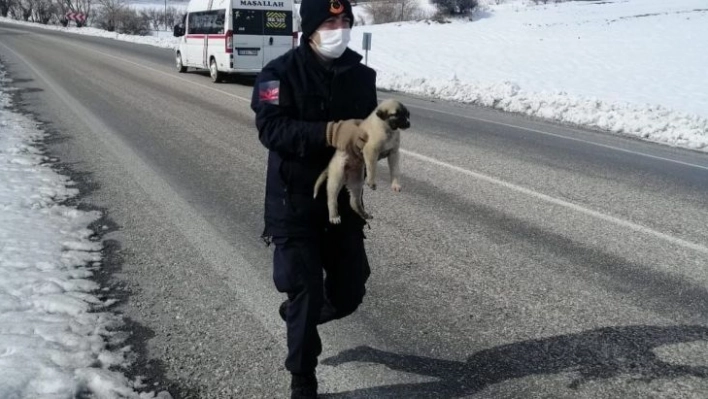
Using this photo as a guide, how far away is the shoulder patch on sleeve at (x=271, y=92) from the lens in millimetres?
2637

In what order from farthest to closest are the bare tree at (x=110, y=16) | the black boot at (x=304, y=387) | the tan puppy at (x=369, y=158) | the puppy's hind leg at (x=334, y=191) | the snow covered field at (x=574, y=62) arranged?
the bare tree at (x=110, y=16), the snow covered field at (x=574, y=62), the black boot at (x=304, y=387), the puppy's hind leg at (x=334, y=191), the tan puppy at (x=369, y=158)

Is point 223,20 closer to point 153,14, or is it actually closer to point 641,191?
point 641,191

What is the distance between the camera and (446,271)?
4703 millimetres

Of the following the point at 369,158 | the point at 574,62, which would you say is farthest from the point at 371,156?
the point at 574,62

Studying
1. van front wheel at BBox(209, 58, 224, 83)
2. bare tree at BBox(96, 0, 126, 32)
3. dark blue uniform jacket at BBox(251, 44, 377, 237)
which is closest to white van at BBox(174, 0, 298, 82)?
van front wheel at BBox(209, 58, 224, 83)

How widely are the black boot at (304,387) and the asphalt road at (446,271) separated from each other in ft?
0.75

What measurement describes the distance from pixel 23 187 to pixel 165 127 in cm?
439

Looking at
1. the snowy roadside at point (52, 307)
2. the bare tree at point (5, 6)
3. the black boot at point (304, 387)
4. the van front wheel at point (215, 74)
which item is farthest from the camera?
the bare tree at point (5, 6)

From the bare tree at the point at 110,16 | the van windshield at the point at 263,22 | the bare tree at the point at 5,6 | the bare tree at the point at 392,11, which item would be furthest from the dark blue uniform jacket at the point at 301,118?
the bare tree at the point at 5,6

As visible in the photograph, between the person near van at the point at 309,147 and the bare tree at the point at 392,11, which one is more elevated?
the bare tree at the point at 392,11

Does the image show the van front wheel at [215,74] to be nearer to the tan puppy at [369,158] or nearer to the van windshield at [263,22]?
the van windshield at [263,22]

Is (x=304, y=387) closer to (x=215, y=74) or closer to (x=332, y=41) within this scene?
(x=332, y=41)

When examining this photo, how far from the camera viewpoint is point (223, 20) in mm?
18094

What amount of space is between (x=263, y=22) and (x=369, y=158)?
1670cm
